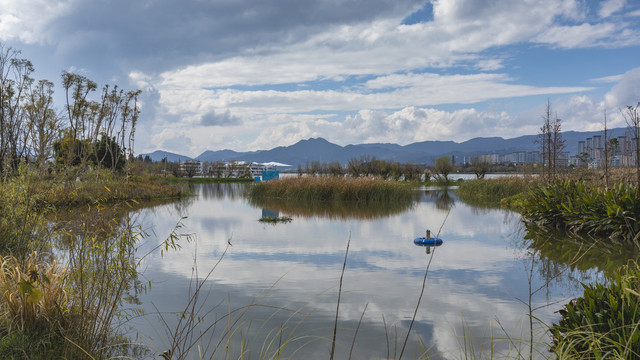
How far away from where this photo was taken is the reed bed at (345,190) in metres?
17.9

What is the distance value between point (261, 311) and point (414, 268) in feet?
8.79

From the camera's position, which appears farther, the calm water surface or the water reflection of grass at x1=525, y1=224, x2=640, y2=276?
the water reflection of grass at x1=525, y1=224, x2=640, y2=276

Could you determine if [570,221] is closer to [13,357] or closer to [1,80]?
[13,357]

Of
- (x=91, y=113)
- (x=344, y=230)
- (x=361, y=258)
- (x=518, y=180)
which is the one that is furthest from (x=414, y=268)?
(x=91, y=113)

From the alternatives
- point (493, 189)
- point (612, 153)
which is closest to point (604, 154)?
point (612, 153)

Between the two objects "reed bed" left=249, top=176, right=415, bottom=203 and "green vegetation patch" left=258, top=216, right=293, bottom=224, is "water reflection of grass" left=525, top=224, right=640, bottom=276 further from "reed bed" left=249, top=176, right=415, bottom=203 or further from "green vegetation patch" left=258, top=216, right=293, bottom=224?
"reed bed" left=249, top=176, right=415, bottom=203

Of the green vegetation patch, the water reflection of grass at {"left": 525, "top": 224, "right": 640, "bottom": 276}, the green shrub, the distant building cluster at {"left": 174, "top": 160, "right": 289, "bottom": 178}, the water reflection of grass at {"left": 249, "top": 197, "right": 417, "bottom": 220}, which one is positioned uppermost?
the distant building cluster at {"left": 174, "top": 160, "right": 289, "bottom": 178}

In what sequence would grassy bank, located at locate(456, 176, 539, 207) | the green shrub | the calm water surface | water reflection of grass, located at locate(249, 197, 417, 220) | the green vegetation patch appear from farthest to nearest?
1. grassy bank, located at locate(456, 176, 539, 207)
2. water reflection of grass, located at locate(249, 197, 417, 220)
3. the green vegetation patch
4. the calm water surface
5. the green shrub

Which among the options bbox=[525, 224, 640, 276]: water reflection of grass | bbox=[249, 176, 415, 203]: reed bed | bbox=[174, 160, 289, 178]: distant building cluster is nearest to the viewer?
bbox=[525, 224, 640, 276]: water reflection of grass

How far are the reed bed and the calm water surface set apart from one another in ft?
24.8

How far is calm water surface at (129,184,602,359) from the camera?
3.51m

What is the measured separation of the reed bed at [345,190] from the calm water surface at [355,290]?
24.8 feet

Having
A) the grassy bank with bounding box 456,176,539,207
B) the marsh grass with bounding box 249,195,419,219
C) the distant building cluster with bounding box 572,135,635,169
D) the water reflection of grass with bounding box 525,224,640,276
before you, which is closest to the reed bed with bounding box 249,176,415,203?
the marsh grass with bounding box 249,195,419,219

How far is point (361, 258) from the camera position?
270 inches
